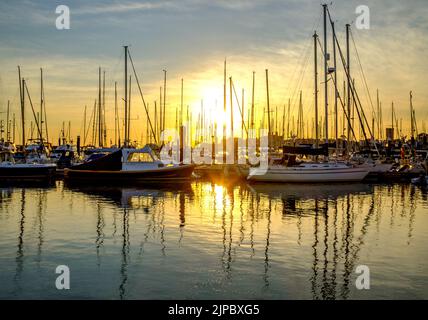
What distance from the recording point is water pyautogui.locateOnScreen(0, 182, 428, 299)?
408 inches

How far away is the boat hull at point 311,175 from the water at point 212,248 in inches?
468

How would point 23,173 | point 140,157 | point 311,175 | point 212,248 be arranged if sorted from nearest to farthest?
point 212,248 < point 311,175 < point 140,157 < point 23,173

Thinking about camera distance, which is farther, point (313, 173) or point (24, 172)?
point (24, 172)

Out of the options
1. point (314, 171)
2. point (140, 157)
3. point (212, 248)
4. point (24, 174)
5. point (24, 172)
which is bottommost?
point (212, 248)

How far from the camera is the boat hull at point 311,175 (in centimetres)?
3953

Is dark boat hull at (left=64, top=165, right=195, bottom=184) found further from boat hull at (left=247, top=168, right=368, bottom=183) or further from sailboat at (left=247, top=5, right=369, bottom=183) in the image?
boat hull at (left=247, top=168, right=368, bottom=183)

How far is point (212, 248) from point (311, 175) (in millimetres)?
26551

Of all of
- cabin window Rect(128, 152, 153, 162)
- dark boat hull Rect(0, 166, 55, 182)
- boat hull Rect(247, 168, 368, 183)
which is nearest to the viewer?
boat hull Rect(247, 168, 368, 183)

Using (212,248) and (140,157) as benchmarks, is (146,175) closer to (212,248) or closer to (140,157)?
(140,157)

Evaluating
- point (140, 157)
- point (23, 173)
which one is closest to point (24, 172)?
point (23, 173)

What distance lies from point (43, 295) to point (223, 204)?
16379 millimetres

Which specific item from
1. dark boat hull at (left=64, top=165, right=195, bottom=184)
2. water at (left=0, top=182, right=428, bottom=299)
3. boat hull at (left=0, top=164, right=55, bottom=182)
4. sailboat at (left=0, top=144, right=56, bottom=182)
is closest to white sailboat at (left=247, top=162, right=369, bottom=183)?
dark boat hull at (left=64, top=165, right=195, bottom=184)

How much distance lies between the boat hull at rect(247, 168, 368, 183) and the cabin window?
950 centimetres

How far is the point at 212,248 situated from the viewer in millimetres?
14336
